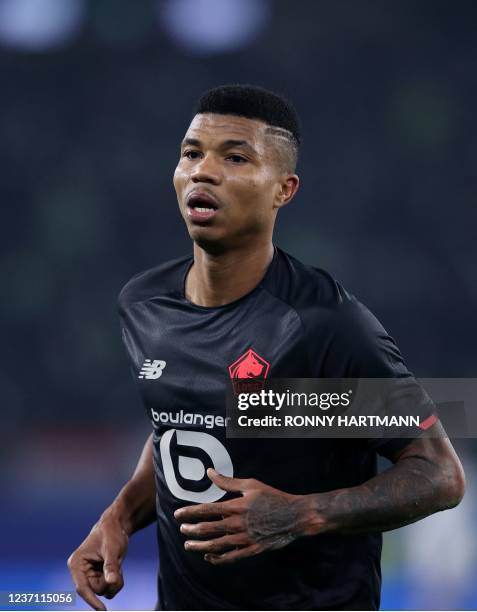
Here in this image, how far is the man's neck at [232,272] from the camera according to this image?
224cm

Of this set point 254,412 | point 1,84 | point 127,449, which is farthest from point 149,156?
point 254,412

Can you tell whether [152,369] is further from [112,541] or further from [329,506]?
[329,506]

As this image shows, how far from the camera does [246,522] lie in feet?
5.93

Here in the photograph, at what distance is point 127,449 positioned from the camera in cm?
640

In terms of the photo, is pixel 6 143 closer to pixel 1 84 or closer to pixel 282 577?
pixel 1 84

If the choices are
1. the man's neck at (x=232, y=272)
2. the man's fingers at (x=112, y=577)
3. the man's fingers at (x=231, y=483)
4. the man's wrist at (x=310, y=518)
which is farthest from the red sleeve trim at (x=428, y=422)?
the man's fingers at (x=112, y=577)

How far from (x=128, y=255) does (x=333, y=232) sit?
65.5 inches

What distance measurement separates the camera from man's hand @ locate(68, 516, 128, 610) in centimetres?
217

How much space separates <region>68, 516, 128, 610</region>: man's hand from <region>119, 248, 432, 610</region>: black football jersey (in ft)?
0.42

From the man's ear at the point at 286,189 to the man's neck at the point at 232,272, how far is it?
12 cm

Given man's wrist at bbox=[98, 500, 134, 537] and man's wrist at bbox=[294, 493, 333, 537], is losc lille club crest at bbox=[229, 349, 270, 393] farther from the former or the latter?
man's wrist at bbox=[98, 500, 134, 537]

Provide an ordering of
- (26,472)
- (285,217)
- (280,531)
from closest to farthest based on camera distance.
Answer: (280,531) < (26,472) < (285,217)

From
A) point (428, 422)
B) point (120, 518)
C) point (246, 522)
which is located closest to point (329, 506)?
point (246, 522)

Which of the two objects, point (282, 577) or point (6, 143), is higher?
point (6, 143)
